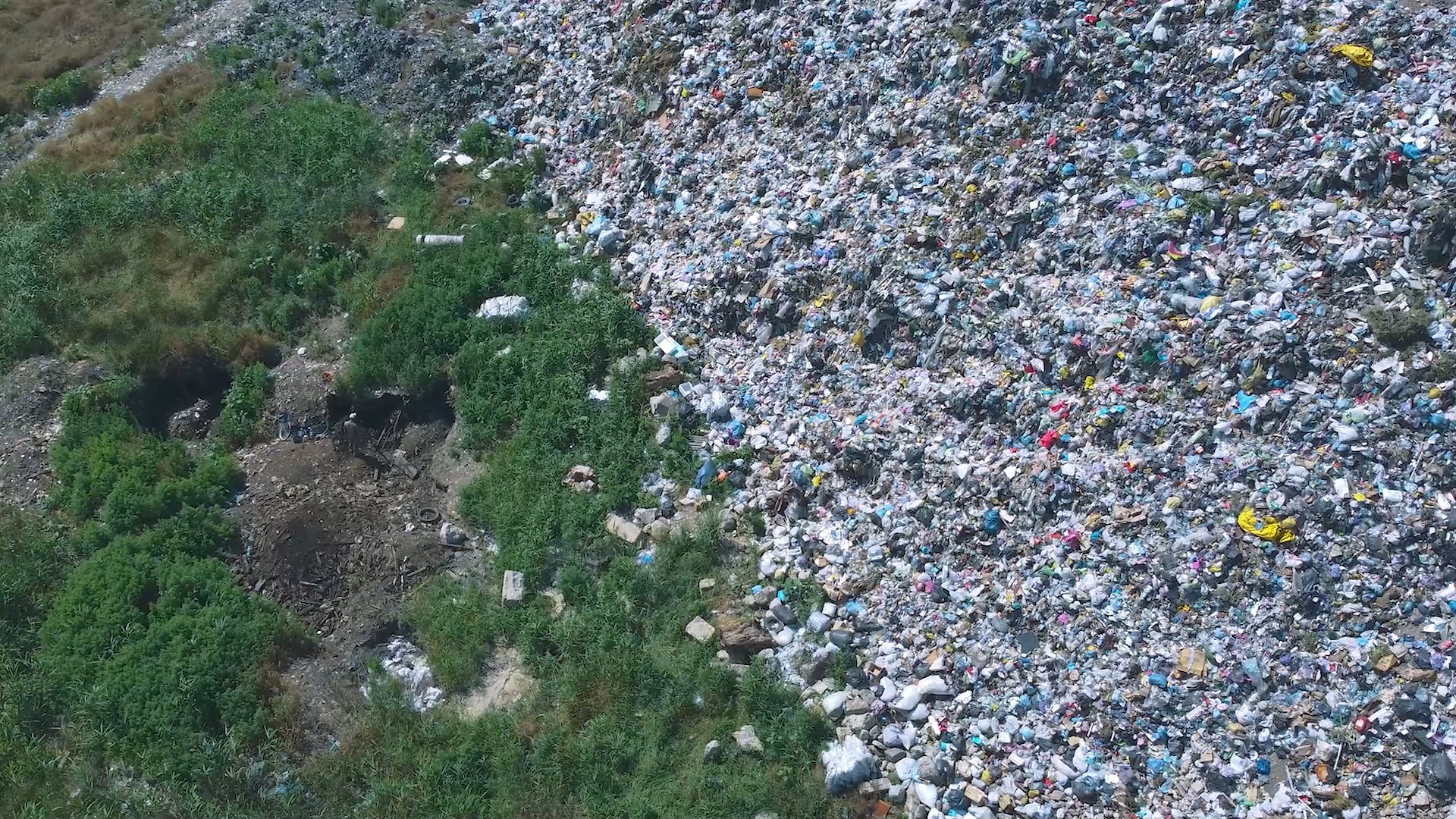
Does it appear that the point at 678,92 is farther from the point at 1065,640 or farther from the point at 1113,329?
the point at 1065,640

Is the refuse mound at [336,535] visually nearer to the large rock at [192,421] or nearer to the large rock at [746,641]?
the large rock at [192,421]

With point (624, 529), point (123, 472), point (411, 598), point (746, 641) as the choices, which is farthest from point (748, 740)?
point (123, 472)

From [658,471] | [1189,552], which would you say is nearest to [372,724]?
[658,471]

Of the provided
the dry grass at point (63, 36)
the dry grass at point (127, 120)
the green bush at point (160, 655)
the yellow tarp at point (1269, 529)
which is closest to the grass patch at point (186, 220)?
the dry grass at point (127, 120)

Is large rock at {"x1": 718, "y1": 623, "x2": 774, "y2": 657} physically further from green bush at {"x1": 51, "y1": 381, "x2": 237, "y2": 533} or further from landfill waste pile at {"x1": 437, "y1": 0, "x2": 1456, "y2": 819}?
green bush at {"x1": 51, "y1": 381, "x2": 237, "y2": 533}

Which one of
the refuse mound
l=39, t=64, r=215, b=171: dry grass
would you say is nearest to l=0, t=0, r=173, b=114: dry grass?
l=39, t=64, r=215, b=171: dry grass
